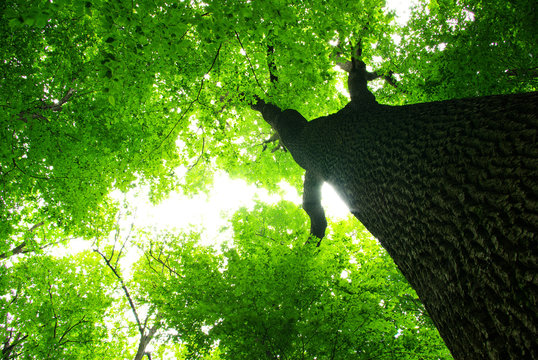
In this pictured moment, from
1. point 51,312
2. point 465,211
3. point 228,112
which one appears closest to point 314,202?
point 228,112

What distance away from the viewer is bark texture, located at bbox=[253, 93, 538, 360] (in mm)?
1230

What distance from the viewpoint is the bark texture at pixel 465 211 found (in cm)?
123

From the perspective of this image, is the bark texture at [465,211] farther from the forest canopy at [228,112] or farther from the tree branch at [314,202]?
the tree branch at [314,202]

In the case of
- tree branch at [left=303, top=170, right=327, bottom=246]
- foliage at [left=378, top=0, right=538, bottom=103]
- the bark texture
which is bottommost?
the bark texture

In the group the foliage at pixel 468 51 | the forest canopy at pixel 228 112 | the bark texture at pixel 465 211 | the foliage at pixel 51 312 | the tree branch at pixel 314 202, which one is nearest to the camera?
the bark texture at pixel 465 211

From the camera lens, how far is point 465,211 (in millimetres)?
1623

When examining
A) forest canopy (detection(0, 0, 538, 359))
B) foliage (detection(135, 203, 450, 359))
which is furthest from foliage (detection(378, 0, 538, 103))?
foliage (detection(135, 203, 450, 359))

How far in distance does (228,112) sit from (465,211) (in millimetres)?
6269

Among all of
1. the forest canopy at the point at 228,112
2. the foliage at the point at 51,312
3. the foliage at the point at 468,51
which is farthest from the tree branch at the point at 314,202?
the foliage at the point at 51,312

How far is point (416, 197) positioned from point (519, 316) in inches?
42.9

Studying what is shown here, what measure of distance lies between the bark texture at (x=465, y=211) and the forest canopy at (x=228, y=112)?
215cm

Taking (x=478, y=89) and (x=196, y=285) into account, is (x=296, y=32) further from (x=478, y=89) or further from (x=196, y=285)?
(x=196, y=285)

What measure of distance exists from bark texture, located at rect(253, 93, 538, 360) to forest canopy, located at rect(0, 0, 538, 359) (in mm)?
2151

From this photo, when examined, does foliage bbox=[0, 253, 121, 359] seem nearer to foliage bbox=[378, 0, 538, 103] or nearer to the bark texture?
the bark texture
